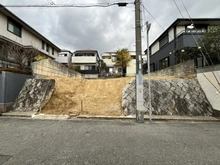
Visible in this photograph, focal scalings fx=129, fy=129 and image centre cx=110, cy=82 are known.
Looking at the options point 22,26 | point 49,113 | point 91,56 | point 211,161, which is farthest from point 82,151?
point 91,56

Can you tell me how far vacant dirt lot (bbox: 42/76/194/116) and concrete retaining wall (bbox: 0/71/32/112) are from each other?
1.68 m

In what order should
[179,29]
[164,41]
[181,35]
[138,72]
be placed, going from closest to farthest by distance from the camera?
[138,72]
[181,35]
[179,29]
[164,41]

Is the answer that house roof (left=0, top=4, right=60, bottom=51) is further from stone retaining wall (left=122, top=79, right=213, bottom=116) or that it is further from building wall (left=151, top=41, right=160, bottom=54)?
building wall (left=151, top=41, right=160, bottom=54)

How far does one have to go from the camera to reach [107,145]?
3.10 meters

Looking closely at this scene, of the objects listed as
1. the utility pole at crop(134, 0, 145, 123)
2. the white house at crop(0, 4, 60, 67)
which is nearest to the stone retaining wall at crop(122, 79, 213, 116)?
the utility pole at crop(134, 0, 145, 123)

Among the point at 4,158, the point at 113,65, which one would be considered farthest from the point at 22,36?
the point at 113,65

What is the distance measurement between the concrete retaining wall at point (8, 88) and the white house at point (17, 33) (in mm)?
6159

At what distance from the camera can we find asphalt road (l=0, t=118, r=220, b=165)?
2512mm

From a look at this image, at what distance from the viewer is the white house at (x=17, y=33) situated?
10.8m

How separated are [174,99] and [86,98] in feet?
16.0

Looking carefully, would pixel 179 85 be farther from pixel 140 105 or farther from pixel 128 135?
pixel 128 135

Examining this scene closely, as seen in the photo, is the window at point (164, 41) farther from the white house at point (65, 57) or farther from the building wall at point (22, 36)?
the white house at point (65, 57)

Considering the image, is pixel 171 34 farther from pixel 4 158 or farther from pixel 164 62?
pixel 4 158

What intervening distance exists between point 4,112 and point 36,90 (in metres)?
1.70
